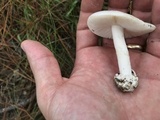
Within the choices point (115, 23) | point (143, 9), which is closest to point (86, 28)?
point (115, 23)

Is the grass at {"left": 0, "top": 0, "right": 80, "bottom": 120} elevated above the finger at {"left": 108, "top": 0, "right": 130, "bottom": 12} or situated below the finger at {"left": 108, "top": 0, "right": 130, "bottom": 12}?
below

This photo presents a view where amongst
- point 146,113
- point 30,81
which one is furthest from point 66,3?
point 146,113

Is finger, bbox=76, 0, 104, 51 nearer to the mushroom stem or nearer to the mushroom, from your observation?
the mushroom

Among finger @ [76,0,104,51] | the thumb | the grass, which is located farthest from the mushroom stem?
the grass

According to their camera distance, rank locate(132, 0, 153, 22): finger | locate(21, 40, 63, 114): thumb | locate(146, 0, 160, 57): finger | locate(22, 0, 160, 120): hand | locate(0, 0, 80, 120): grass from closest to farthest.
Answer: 1. locate(22, 0, 160, 120): hand
2. locate(21, 40, 63, 114): thumb
3. locate(146, 0, 160, 57): finger
4. locate(132, 0, 153, 22): finger
5. locate(0, 0, 80, 120): grass

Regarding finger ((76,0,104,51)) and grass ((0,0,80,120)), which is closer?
finger ((76,0,104,51))

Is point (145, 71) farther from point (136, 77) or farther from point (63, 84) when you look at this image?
point (63, 84)
